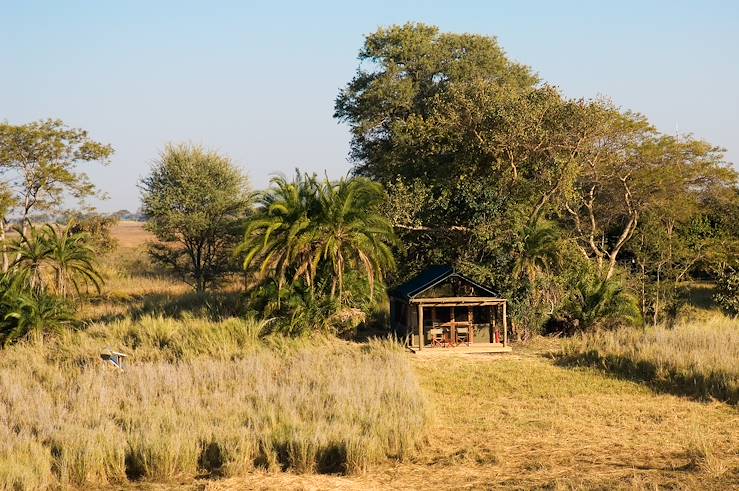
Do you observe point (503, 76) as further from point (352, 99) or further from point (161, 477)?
point (161, 477)

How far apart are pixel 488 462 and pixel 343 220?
1176cm

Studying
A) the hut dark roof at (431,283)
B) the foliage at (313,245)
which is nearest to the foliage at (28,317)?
the foliage at (313,245)

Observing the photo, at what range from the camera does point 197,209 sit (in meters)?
38.7

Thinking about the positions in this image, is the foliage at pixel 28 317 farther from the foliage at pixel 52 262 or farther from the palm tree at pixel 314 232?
the palm tree at pixel 314 232

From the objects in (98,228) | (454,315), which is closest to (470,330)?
(454,315)

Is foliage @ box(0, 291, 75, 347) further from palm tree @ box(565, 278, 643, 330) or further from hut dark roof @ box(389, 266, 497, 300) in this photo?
palm tree @ box(565, 278, 643, 330)

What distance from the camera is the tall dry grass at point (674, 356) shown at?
17.5 metres

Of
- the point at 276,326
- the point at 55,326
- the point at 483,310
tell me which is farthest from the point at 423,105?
the point at 55,326

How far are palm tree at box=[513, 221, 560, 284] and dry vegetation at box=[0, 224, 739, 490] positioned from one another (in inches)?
145

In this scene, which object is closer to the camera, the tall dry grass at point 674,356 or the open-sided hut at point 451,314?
the tall dry grass at point 674,356

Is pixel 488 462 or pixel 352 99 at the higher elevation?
pixel 352 99

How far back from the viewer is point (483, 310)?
25.8 metres

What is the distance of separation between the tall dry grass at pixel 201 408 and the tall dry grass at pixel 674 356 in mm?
5463

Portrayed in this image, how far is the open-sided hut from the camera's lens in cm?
2398
